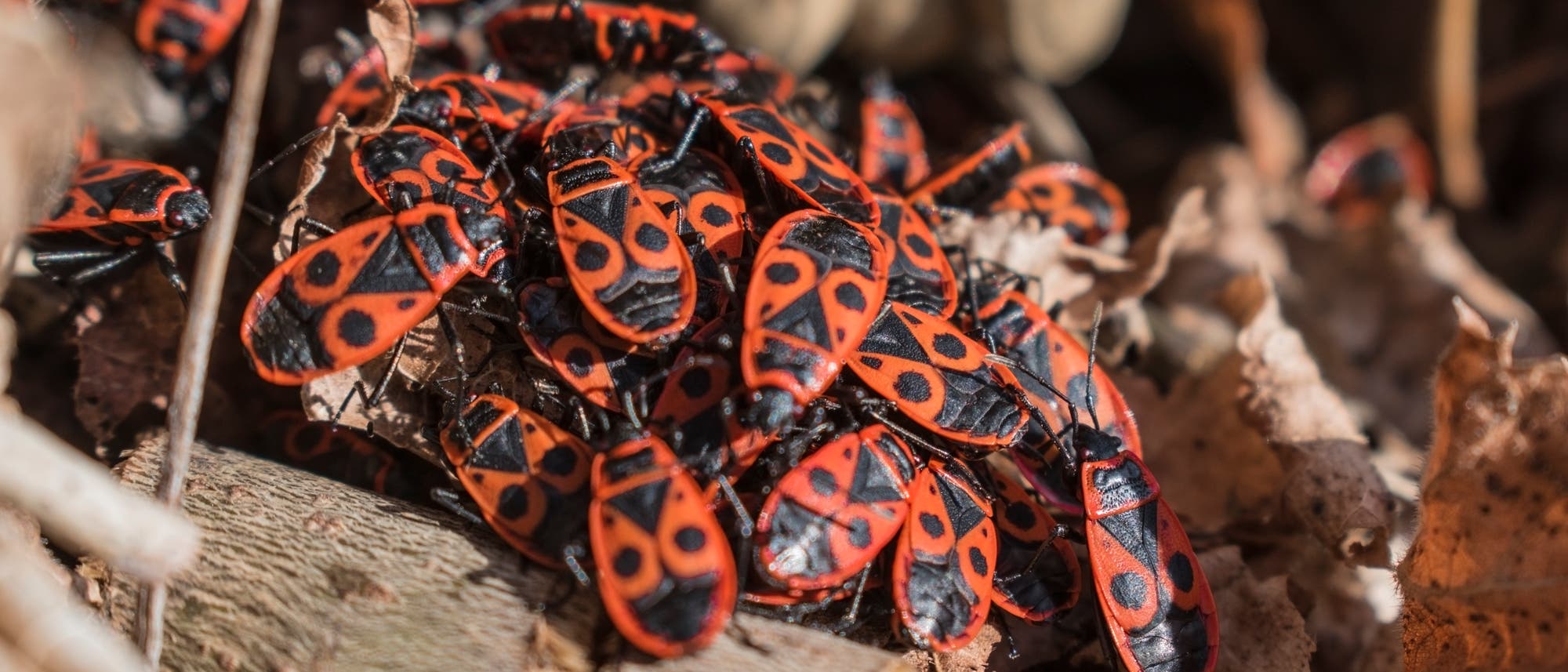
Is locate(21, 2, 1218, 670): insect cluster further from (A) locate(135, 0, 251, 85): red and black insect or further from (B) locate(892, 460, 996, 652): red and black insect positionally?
(A) locate(135, 0, 251, 85): red and black insect

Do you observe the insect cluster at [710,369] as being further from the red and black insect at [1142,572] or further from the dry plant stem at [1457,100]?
the dry plant stem at [1457,100]

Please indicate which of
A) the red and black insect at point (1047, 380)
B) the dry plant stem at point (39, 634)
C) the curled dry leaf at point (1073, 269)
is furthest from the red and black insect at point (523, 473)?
the curled dry leaf at point (1073, 269)

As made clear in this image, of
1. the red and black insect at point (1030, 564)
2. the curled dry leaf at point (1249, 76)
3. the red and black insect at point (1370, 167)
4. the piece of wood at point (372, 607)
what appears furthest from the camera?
the red and black insect at point (1370, 167)

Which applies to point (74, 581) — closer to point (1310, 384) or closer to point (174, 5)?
point (174, 5)

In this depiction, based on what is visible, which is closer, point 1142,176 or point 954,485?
point 954,485

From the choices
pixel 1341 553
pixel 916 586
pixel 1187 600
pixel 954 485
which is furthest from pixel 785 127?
pixel 1341 553

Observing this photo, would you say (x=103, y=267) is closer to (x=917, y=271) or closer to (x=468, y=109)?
(x=468, y=109)
